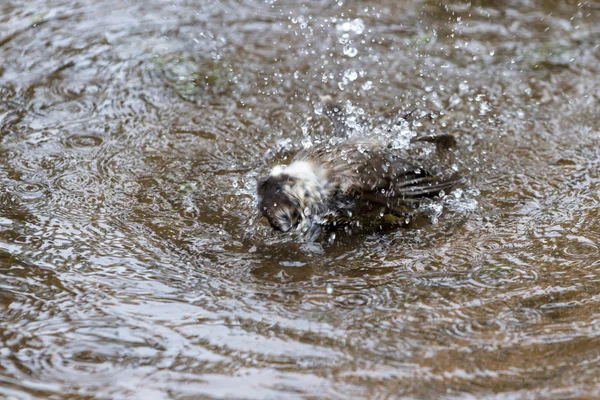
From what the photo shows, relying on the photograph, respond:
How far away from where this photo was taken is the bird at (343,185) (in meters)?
4.20

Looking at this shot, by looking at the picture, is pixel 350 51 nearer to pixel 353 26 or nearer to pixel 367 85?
pixel 353 26

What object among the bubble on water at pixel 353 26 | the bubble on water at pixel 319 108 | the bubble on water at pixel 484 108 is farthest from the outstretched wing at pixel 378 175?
the bubble on water at pixel 353 26

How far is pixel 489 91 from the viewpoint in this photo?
605 cm

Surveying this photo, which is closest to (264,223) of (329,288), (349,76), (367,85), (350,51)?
(329,288)

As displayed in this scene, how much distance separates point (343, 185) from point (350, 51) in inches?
99.0

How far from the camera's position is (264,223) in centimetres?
450

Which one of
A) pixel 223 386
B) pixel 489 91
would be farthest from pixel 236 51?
pixel 223 386

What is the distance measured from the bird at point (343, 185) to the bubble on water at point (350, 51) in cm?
186

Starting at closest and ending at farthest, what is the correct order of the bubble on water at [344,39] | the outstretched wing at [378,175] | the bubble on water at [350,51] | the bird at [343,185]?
1. the bird at [343,185]
2. the outstretched wing at [378,175]
3. the bubble on water at [350,51]
4. the bubble on water at [344,39]

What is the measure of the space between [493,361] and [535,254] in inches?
40.8

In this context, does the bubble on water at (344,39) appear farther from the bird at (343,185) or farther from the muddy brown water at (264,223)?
the bird at (343,185)

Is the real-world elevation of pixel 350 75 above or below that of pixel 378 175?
above

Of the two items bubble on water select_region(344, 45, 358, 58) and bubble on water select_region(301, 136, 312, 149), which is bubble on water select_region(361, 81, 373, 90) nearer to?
bubble on water select_region(344, 45, 358, 58)

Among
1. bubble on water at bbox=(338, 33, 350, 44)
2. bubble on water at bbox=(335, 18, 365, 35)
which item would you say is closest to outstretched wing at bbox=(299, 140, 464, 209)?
bubble on water at bbox=(338, 33, 350, 44)
